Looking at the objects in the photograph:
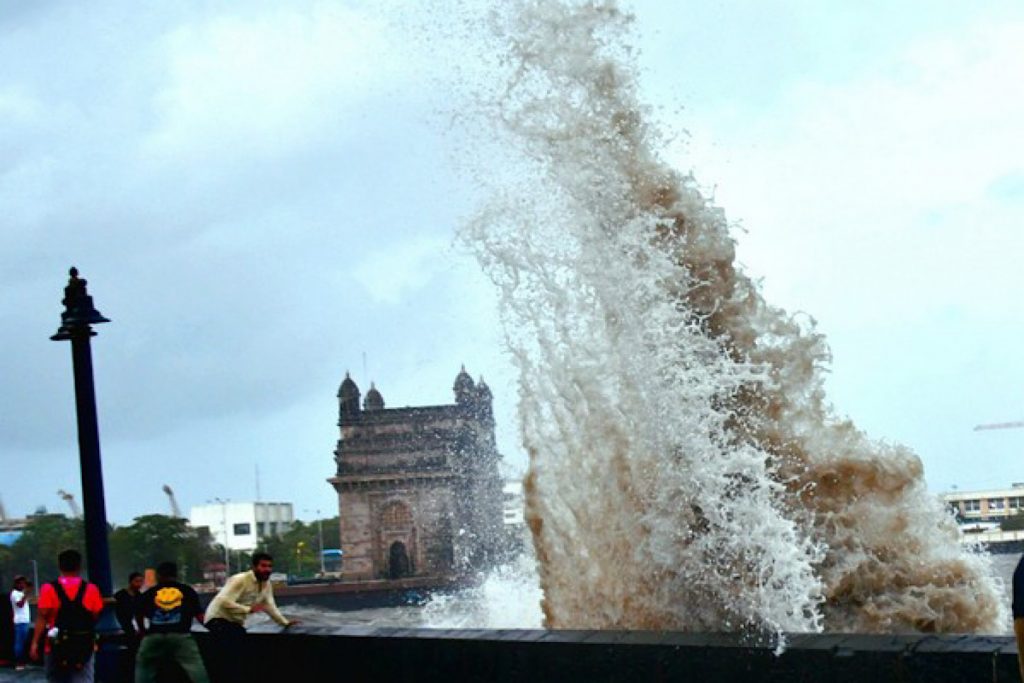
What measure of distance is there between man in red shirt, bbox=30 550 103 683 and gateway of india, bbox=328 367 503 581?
308 ft

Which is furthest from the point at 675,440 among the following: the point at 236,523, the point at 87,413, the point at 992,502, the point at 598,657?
the point at 236,523

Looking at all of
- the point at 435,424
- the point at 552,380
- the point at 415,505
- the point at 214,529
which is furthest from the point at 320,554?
the point at 552,380

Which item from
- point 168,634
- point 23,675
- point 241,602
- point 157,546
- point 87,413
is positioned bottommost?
point 23,675

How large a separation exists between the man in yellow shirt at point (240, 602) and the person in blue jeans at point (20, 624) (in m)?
6.90

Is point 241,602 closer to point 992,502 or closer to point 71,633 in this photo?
point 71,633

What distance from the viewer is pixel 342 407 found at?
118 m

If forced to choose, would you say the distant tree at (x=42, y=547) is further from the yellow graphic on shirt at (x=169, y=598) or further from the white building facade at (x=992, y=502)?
the yellow graphic on shirt at (x=169, y=598)

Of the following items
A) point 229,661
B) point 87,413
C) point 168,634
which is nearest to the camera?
point 168,634

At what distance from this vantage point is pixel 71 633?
984 cm

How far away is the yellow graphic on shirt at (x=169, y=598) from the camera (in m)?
9.09

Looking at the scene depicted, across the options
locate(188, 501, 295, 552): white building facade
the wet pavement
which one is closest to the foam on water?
the wet pavement

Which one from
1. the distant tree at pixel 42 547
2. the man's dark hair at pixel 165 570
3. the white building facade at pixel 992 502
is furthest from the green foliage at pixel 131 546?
the man's dark hair at pixel 165 570

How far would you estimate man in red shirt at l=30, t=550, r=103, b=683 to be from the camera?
9797 millimetres

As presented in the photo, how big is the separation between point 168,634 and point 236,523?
149898mm
